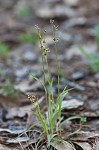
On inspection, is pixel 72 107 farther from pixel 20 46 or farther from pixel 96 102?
pixel 20 46

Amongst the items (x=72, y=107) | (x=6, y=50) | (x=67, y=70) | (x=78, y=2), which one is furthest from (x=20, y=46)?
(x=72, y=107)

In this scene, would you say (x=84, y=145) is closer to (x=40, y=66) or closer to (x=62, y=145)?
(x=62, y=145)

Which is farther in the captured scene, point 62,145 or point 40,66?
point 40,66

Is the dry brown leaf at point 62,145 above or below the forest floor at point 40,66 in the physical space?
below

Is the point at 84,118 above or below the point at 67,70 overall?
below

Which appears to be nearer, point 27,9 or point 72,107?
point 72,107

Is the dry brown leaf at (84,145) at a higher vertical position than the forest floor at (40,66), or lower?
lower

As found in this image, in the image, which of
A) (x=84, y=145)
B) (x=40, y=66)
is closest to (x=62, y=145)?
(x=84, y=145)

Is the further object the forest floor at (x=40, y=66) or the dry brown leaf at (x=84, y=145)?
the forest floor at (x=40, y=66)
